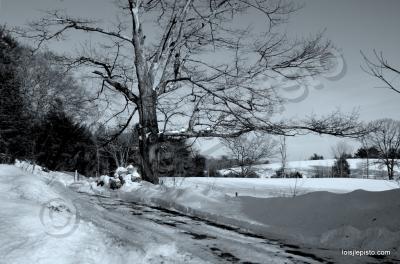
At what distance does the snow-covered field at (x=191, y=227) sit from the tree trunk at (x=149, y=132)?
3.04m

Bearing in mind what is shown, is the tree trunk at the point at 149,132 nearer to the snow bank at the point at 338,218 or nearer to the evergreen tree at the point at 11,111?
the snow bank at the point at 338,218

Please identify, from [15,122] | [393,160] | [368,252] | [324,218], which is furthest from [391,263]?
[393,160]

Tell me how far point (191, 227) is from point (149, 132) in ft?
19.6

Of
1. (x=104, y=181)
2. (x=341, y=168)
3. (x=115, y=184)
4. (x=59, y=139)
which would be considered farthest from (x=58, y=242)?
(x=341, y=168)

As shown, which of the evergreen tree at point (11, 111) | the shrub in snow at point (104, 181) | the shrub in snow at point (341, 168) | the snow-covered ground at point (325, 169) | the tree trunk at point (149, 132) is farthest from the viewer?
the shrub in snow at point (341, 168)

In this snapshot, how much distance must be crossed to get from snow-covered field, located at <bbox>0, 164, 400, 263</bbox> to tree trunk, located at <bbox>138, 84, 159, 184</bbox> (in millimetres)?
3039

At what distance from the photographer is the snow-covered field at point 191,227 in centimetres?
346

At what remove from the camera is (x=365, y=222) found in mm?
5418

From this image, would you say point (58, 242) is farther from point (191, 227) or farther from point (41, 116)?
point (41, 116)

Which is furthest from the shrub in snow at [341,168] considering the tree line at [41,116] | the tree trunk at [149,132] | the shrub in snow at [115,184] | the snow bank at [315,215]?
the snow bank at [315,215]

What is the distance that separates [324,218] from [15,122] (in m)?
21.9

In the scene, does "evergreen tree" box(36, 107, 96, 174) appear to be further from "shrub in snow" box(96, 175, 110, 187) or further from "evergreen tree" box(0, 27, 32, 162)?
"shrub in snow" box(96, 175, 110, 187)

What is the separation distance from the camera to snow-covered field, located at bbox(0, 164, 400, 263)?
3.46m

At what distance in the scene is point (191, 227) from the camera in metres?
6.09
